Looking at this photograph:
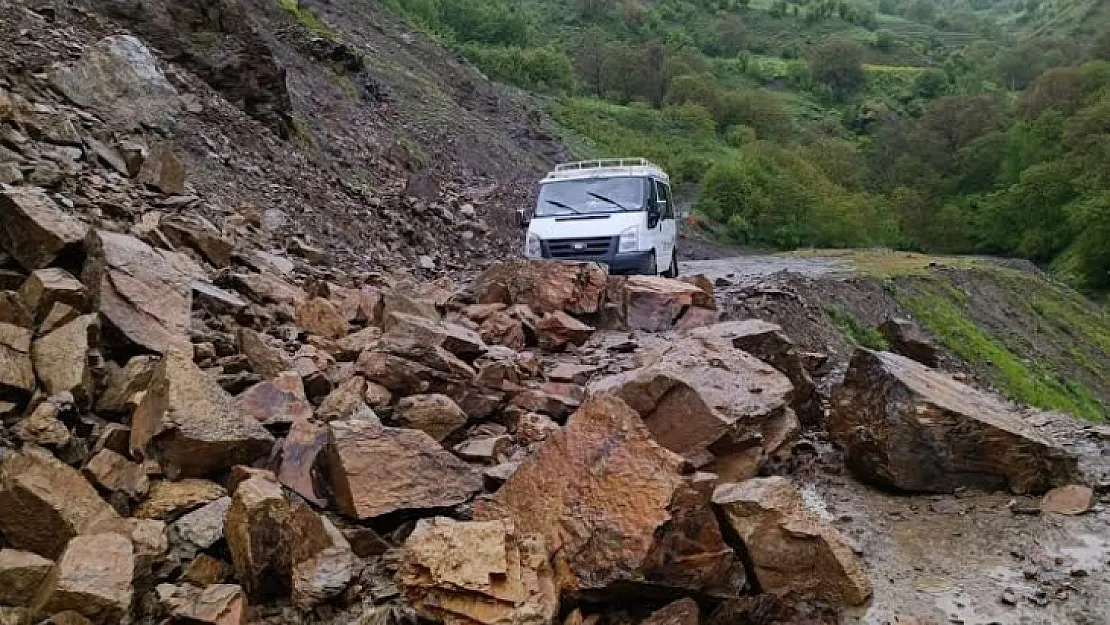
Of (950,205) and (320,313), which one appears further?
(950,205)

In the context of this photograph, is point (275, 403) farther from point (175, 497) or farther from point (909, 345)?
point (909, 345)

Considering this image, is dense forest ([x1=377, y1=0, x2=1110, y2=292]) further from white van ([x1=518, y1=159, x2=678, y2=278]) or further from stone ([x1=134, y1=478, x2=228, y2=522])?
stone ([x1=134, y1=478, x2=228, y2=522])

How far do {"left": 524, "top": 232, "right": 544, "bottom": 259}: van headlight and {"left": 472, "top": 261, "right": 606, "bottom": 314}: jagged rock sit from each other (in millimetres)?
2158

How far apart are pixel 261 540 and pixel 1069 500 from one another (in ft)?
18.7

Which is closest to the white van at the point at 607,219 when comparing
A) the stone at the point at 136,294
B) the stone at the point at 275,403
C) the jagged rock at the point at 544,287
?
the jagged rock at the point at 544,287

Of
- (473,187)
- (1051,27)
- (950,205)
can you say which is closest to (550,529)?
(473,187)

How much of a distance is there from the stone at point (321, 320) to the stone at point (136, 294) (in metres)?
1.39

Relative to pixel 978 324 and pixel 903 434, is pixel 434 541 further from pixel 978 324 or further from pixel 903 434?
pixel 978 324

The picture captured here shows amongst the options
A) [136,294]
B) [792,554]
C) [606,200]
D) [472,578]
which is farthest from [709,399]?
[606,200]

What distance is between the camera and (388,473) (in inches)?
199

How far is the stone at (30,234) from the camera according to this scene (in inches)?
231

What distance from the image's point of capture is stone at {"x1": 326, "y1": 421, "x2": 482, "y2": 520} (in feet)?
16.1

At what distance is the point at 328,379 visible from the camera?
6.46 meters

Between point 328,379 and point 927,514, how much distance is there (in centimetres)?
455
